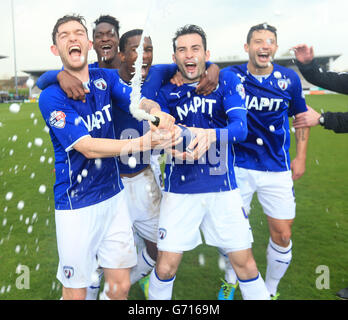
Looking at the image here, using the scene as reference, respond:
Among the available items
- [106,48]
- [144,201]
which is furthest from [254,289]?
[106,48]

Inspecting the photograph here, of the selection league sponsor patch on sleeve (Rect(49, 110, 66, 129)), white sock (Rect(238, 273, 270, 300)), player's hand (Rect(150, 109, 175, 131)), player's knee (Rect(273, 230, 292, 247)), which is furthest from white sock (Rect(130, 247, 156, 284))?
league sponsor patch on sleeve (Rect(49, 110, 66, 129))

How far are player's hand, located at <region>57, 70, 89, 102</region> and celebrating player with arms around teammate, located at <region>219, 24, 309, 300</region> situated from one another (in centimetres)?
150

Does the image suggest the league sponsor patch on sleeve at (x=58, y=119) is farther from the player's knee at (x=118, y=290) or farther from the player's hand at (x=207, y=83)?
the player's knee at (x=118, y=290)

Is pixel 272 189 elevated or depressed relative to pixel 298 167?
depressed

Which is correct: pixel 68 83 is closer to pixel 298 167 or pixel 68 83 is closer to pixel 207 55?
pixel 207 55

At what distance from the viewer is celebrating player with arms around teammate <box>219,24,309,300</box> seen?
3035 millimetres

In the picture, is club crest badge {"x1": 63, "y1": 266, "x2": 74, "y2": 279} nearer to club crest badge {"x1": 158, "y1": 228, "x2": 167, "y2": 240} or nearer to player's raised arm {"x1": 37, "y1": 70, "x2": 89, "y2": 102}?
club crest badge {"x1": 158, "y1": 228, "x2": 167, "y2": 240}

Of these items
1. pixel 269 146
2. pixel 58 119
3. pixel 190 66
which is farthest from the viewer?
pixel 269 146

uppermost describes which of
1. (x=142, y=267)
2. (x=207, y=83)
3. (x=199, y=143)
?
(x=207, y=83)

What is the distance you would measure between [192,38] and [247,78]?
0.80m

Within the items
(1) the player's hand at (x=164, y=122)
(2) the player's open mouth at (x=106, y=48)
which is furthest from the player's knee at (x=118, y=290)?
(2) the player's open mouth at (x=106, y=48)

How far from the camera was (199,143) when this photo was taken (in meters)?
2.35

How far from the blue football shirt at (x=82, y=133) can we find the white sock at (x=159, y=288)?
2.31 ft

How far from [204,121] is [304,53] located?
1179 mm
